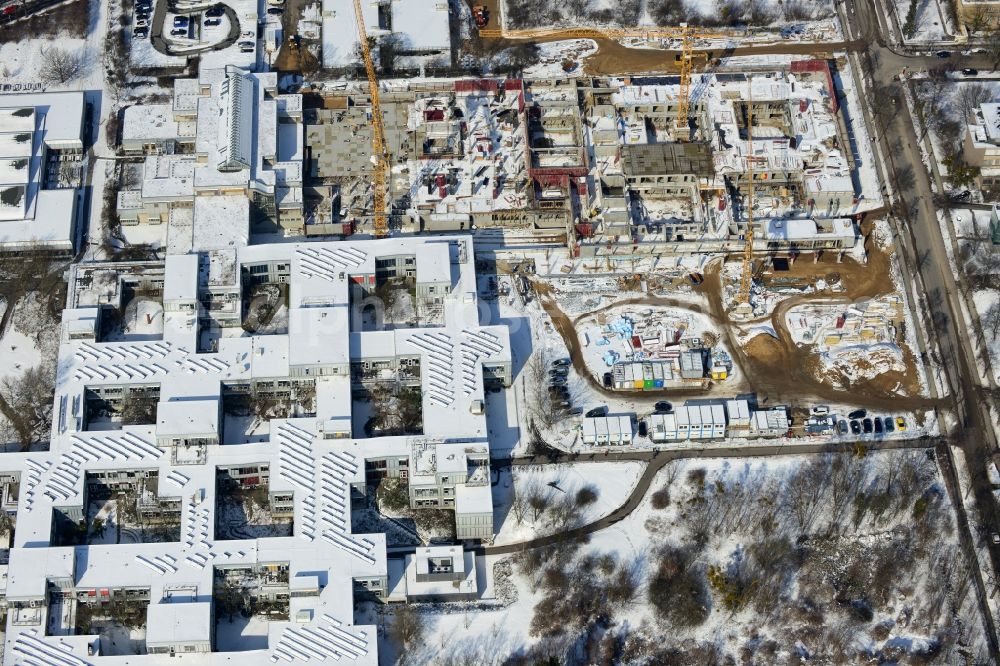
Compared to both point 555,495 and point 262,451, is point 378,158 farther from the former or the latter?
point 555,495

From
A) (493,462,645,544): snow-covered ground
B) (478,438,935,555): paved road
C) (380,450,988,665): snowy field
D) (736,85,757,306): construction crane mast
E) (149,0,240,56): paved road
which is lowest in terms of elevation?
(380,450,988,665): snowy field

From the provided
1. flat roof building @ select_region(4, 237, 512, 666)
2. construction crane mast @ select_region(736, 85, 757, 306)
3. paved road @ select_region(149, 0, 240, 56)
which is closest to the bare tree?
paved road @ select_region(149, 0, 240, 56)

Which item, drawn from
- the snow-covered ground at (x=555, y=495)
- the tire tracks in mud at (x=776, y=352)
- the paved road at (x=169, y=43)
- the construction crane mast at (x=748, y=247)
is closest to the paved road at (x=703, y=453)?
the snow-covered ground at (x=555, y=495)

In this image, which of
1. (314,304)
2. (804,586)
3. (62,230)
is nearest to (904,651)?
(804,586)

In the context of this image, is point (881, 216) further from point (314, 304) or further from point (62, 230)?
point (62, 230)

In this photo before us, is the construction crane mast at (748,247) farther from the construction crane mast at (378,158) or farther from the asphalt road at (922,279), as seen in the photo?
the construction crane mast at (378,158)

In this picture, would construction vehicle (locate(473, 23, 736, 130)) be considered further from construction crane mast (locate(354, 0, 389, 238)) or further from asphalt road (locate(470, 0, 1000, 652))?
construction crane mast (locate(354, 0, 389, 238))
